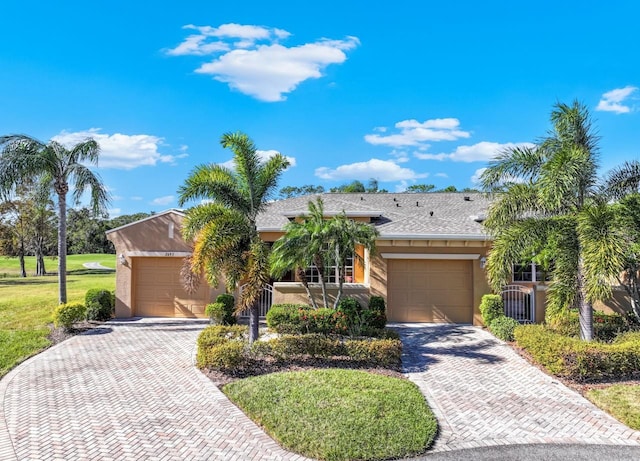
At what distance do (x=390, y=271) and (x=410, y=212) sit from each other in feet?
14.8

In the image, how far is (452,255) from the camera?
50.8ft

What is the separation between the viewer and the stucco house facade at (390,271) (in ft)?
50.6

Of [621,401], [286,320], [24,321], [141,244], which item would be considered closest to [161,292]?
[141,244]

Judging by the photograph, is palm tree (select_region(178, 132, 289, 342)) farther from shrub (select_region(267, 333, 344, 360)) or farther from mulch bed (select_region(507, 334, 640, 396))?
mulch bed (select_region(507, 334, 640, 396))

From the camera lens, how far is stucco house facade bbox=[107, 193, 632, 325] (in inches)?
608

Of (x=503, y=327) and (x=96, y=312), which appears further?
(x=96, y=312)

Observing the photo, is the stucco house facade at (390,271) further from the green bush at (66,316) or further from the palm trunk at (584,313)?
the palm trunk at (584,313)

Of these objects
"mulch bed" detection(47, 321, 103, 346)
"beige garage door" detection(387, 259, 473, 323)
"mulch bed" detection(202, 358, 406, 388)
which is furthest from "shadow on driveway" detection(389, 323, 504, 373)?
"mulch bed" detection(47, 321, 103, 346)

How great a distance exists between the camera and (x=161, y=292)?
56.4 feet

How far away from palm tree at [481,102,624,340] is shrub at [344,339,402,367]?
366 cm

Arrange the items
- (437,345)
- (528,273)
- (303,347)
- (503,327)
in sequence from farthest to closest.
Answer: (528,273) → (503,327) → (437,345) → (303,347)

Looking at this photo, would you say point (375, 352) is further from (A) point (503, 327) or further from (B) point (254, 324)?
(A) point (503, 327)

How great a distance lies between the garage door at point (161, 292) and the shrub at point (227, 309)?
2039mm

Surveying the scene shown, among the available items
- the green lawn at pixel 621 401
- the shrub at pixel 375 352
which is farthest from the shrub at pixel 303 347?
the green lawn at pixel 621 401
